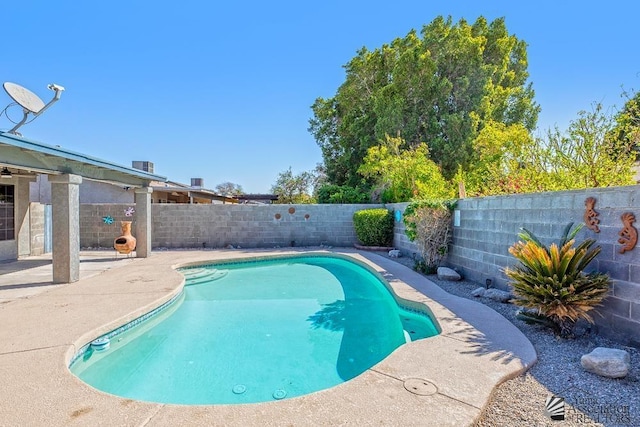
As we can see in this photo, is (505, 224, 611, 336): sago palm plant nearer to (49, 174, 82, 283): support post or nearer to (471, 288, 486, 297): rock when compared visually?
(471, 288, 486, 297): rock

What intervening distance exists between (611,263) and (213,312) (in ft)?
22.3

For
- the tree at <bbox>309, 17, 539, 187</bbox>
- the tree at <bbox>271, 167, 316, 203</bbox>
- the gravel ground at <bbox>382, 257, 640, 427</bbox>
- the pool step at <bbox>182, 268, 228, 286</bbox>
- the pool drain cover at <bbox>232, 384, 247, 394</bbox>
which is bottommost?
the pool drain cover at <bbox>232, 384, 247, 394</bbox>

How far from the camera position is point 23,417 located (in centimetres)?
277

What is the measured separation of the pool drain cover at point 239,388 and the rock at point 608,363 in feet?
12.4

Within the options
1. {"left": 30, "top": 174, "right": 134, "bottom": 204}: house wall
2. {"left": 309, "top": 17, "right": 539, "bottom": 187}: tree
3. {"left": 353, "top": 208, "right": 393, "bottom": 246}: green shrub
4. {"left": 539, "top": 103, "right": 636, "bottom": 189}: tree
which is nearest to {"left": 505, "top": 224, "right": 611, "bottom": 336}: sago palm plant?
{"left": 539, "top": 103, "right": 636, "bottom": 189}: tree

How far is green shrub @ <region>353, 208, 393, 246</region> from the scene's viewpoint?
14227mm

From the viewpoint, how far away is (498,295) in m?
6.52

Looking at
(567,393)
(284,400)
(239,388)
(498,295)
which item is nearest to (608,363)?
(567,393)

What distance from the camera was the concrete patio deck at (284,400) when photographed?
2.78 m

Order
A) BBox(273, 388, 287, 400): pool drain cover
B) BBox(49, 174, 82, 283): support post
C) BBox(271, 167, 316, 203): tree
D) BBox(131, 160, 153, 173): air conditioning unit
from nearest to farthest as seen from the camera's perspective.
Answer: BBox(273, 388, 287, 400): pool drain cover, BBox(49, 174, 82, 283): support post, BBox(131, 160, 153, 173): air conditioning unit, BBox(271, 167, 316, 203): tree

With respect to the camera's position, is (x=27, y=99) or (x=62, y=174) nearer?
(x=27, y=99)

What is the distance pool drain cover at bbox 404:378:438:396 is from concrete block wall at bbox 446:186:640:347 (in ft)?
9.54

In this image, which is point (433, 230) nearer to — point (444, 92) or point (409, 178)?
point (409, 178)

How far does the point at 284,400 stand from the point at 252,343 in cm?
276
